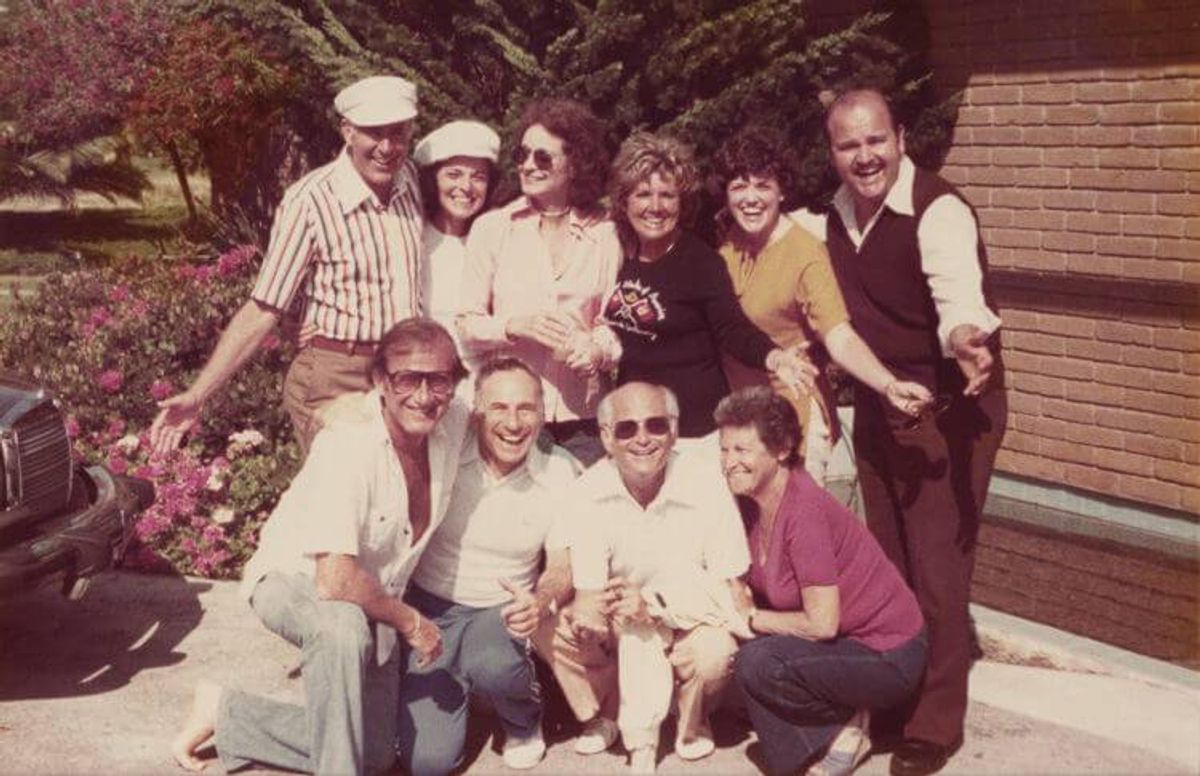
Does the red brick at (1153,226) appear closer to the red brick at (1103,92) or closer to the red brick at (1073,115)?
the red brick at (1073,115)

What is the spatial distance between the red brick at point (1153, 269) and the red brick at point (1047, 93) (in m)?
0.97

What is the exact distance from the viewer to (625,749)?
4.82 metres

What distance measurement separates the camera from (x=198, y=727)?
4.74m

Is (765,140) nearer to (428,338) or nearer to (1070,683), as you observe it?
(428,338)

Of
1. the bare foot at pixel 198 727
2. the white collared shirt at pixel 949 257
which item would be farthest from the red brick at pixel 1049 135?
the bare foot at pixel 198 727

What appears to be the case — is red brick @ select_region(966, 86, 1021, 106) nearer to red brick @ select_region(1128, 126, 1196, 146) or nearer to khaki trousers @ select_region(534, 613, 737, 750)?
red brick @ select_region(1128, 126, 1196, 146)

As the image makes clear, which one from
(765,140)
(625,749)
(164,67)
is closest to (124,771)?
(625,749)

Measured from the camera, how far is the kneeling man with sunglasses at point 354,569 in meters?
4.31

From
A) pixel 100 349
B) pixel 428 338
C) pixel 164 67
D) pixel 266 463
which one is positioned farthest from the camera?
pixel 164 67

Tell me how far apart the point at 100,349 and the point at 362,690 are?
435 centimetres

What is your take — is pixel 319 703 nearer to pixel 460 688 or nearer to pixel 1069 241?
pixel 460 688

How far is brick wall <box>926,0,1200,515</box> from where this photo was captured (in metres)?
7.84

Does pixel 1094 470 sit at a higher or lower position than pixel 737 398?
lower

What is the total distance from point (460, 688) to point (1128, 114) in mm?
5149
